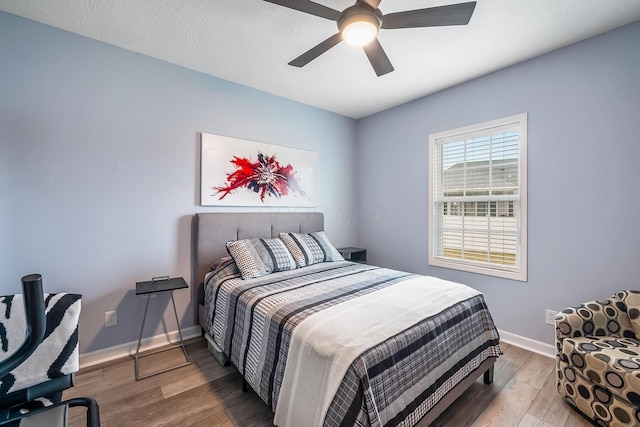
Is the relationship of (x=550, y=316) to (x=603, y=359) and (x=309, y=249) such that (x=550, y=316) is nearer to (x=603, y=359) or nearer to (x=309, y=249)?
(x=603, y=359)

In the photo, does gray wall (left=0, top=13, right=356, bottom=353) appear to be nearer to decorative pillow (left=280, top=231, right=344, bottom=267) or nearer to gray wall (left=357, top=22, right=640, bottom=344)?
decorative pillow (left=280, top=231, right=344, bottom=267)

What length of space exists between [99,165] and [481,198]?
11.7 ft

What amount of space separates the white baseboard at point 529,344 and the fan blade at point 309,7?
304 cm

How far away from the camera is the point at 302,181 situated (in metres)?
3.49

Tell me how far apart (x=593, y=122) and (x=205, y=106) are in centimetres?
339

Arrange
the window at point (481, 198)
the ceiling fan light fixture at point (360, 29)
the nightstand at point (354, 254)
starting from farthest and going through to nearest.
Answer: the nightstand at point (354, 254) < the window at point (481, 198) < the ceiling fan light fixture at point (360, 29)

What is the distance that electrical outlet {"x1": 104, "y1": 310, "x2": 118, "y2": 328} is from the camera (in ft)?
7.54

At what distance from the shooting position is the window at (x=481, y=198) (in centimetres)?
262

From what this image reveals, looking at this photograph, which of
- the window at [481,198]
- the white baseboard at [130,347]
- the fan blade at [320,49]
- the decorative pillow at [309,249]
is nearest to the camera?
the fan blade at [320,49]

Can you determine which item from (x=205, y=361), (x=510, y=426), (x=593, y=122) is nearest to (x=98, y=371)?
(x=205, y=361)

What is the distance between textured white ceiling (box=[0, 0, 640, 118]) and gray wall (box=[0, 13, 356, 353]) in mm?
223

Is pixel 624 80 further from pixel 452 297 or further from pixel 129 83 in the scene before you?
pixel 129 83

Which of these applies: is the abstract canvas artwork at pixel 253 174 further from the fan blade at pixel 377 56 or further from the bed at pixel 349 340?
the fan blade at pixel 377 56

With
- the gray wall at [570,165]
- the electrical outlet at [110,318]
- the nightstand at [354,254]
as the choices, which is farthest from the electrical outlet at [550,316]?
the electrical outlet at [110,318]
